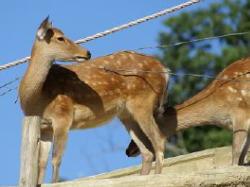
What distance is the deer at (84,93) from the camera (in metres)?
12.2

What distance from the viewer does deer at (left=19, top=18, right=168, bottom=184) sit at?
12.2 metres

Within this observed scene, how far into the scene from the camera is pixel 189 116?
46.5 feet

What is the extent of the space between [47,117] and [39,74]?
1.78ft

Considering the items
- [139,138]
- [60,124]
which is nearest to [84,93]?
[60,124]

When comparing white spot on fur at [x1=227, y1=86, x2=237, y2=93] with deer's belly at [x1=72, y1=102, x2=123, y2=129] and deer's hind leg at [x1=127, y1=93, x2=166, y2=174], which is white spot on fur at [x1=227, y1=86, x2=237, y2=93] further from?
deer's belly at [x1=72, y1=102, x2=123, y2=129]

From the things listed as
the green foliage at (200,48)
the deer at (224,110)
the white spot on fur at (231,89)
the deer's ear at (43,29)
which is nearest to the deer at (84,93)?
the deer's ear at (43,29)

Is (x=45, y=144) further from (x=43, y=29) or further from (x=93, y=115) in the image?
(x=43, y=29)

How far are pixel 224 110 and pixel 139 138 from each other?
1.20 metres

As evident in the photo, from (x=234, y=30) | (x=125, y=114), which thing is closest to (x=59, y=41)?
(x=125, y=114)

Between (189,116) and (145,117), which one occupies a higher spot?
(189,116)

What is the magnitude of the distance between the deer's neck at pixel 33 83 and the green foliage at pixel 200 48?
1879 cm

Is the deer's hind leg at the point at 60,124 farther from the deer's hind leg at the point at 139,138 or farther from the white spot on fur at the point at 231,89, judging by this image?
the white spot on fur at the point at 231,89

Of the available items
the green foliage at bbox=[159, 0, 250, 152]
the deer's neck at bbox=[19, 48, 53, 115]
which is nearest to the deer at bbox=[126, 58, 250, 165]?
the deer's neck at bbox=[19, 48, 53, 115]

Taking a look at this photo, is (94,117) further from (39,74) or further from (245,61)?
(245,61)
